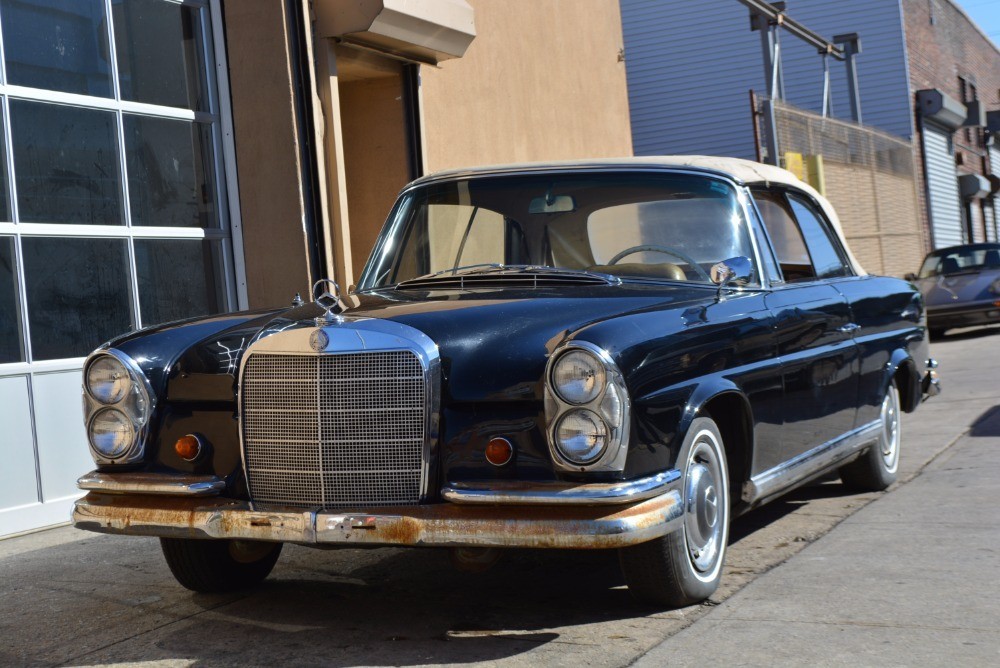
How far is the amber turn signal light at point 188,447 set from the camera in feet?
13.4

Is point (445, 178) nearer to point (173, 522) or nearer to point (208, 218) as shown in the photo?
Answer: point (173, 522)

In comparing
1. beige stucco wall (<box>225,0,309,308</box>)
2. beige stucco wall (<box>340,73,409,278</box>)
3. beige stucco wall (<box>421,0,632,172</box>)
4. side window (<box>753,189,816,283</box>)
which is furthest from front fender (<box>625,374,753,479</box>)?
beige stucco wall (<box>421,0,632,172</box>)

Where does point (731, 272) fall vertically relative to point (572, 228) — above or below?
below

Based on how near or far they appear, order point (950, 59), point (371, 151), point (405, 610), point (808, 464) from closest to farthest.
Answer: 1. point (405, 610)
2. point (808, 464)
3. point (371, 151)
4. point (950, 59)

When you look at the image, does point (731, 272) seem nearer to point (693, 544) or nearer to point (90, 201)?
point (693, 544)

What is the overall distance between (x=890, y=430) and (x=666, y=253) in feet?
7.42

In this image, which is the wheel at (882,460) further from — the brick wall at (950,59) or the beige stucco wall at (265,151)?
the brick wall at (950,59)

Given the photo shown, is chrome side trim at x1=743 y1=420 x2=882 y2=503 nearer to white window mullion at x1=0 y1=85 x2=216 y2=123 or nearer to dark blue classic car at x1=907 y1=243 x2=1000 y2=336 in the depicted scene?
white window mullion at x1=0 y1=85 x2=216 y2=123

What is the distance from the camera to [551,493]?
353cm

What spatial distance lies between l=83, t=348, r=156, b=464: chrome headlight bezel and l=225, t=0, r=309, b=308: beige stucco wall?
4308 millimetres

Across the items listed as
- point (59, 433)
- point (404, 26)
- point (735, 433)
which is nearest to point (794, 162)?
point (404, 26)

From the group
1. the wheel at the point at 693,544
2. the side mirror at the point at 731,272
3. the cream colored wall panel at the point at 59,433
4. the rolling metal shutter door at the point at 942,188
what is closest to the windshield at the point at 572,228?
the side mirror at the point at 731,272

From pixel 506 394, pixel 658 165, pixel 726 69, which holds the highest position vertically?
pixel 726 69

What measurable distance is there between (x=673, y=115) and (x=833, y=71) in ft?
12.5
